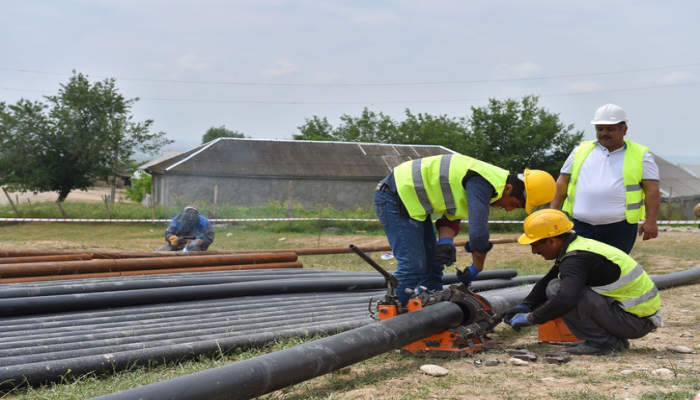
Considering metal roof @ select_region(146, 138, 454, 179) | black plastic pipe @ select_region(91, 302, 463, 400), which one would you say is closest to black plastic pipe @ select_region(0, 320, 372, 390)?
black plastic pipe @ select_region(91, 302, 463, 400)

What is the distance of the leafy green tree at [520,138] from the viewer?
122 ft

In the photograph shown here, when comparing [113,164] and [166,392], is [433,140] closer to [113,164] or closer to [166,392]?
[113,164]

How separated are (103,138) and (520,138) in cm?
2172

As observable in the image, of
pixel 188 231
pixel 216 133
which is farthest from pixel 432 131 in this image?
pixel 216 133

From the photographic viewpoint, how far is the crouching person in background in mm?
9664

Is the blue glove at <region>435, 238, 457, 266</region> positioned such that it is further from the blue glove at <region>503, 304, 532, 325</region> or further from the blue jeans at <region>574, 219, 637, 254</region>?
the blue jeans at <region>574, 219, 637, 254</region>

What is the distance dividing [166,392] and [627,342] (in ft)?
10.1

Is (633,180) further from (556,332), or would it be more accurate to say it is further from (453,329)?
(453,329)

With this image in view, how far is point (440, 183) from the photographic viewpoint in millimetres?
4273

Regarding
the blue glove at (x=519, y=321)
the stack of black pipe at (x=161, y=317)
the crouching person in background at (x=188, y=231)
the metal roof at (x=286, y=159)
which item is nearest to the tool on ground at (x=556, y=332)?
the blue glove at (x=519, y=321)

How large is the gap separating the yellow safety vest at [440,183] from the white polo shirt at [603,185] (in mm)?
1044

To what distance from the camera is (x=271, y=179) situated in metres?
28.5

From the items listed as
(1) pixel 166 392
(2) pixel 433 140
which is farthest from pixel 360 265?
(2) pixel 433 140

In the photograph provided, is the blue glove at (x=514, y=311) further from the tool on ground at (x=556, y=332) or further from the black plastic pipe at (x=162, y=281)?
the black plastic pipe at (x=162, y=281)
